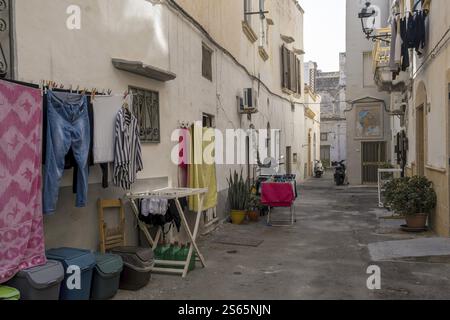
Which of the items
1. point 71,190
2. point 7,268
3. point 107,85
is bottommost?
point 7,268

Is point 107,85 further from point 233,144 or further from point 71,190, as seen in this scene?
point 233,144

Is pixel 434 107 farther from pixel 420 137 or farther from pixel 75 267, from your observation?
pixel 75 267

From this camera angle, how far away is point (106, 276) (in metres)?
4.53

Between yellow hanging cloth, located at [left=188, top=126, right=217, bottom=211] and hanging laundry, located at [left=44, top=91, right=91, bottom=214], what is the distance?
3003 mm

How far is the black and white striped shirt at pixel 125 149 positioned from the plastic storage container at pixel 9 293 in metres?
1.73

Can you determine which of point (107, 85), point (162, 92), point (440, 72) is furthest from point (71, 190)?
point (440, 72)

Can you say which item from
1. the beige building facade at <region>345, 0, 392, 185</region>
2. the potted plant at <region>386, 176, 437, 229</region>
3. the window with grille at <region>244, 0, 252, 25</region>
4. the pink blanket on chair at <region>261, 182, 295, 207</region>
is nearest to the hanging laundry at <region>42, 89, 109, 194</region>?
the pink blanket on chair at <region>261, 182, 295, 207</region>

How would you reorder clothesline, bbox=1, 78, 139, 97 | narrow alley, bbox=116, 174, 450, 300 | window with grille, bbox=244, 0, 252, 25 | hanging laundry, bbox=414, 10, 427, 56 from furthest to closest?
1. window with grille, bbox=244, 0, 252, 25
2. hanging laundry, bbox=414, 10, 427, 56
3. narrow alley, bbox=116, 174, 450, 300
4. clothesline, bbox=1, 78, 139, 97

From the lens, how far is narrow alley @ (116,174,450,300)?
496cm

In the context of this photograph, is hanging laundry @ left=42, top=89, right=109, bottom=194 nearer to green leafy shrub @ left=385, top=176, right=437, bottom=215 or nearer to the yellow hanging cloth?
the yellow hanging cloth

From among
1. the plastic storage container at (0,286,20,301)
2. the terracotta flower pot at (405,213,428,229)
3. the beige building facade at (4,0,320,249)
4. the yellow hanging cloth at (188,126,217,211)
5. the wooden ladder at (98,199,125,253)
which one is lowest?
the terracotta flower pot at (405,213,428,229)
